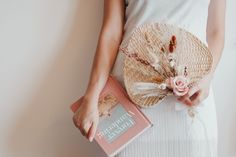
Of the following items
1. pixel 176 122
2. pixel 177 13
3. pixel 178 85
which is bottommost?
pixel 176 122

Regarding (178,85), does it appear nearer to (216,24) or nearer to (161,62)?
(161,62)

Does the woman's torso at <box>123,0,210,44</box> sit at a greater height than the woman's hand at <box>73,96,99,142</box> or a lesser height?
greater

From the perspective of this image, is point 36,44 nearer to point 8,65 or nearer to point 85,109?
point 8,65

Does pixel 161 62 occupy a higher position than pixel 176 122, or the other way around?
pixel 161 62

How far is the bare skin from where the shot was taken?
90cm

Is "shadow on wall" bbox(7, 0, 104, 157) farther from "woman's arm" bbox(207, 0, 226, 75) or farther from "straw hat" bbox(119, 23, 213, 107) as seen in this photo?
"woman's arm" bbox(207, 0, 226, 75)

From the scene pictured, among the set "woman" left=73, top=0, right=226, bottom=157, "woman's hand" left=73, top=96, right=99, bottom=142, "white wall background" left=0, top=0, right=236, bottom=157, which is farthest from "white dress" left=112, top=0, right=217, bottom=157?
"white wall background" left=0, top=0, right=236, bottom=157

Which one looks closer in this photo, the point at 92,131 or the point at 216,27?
the point at 92,131

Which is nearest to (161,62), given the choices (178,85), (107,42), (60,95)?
(178,85)

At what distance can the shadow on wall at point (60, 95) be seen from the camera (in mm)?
1088

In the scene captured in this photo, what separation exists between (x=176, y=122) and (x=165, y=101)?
0.19 ft

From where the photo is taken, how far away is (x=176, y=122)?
36.6 inches

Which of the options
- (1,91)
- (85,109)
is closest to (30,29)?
(1,91)

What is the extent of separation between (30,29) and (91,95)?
290mm
